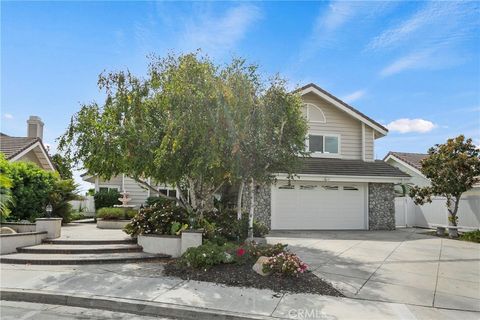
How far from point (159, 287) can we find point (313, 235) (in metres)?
9.58

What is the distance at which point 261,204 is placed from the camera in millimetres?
17125

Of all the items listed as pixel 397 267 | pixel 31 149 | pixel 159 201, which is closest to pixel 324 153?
pixel 159 201

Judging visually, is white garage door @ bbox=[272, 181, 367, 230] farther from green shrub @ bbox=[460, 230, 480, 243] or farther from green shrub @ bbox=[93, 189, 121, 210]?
green shrub @ bbox=[93, 189, 121, 210]

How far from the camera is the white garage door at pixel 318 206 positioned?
17406 millimetres

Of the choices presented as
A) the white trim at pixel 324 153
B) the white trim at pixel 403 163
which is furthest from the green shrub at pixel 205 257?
the white trim at pixel 403 163

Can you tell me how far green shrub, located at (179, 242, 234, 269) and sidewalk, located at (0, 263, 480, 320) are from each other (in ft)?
2.20

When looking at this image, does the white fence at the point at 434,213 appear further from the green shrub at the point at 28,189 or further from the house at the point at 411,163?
the green shrub at the point at 28,189

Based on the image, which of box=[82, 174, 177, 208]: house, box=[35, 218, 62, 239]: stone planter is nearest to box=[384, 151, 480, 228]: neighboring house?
box=[82, 174, 177, 208]: house

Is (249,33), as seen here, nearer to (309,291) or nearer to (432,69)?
(432,69)

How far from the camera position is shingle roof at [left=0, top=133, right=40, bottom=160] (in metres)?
18.0

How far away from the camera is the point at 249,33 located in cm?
1033

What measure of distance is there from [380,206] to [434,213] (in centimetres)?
392

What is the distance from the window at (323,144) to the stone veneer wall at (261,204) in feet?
12.2

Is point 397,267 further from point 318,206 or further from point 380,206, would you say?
point 380,206
